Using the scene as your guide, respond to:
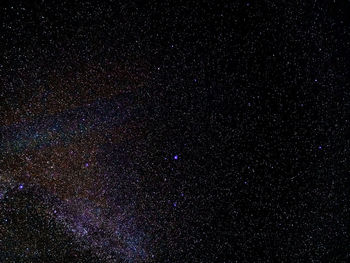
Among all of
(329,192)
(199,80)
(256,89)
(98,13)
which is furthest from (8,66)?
(329,192)

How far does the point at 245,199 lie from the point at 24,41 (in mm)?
614

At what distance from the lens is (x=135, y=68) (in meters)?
0.56

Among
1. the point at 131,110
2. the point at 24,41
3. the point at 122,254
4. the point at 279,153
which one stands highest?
the point at 24,41

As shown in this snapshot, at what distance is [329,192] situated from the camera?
580mm

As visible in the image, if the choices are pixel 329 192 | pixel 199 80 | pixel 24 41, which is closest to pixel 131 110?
pixel 199 80

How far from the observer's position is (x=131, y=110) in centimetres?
58

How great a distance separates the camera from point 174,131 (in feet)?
1.90

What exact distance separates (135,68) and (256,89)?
0.27m

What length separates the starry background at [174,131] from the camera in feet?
1.77

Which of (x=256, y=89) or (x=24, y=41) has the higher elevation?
(x=24, y=41)

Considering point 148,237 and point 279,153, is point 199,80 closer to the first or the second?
point 279,153

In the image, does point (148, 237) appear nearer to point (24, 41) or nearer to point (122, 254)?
point (122, 254)

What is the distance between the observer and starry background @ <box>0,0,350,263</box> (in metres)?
0.54

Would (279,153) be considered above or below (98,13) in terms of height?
below
